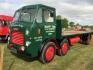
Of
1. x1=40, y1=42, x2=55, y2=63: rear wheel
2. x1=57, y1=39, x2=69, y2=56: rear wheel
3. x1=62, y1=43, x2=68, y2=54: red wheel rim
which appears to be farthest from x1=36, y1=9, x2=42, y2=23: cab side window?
x1=62, y1=43, x2=68, y2=54: red wheel rim

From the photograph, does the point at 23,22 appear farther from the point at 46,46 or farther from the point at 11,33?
the point at 46,46

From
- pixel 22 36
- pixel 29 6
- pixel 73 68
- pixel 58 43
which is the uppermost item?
pixel 29 6

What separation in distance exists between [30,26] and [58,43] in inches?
108

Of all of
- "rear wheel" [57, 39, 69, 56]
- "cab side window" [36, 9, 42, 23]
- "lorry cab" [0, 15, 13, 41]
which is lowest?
"rear wheel" [57, 39, 69, 56]

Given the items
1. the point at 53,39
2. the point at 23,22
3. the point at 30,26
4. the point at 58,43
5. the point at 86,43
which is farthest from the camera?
the point at 86,43

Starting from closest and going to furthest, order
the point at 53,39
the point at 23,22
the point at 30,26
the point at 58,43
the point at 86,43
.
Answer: the point at 30,26 < the point at 23,22 < the point at 53,39 < the point at 58,43 < the point at 86,43

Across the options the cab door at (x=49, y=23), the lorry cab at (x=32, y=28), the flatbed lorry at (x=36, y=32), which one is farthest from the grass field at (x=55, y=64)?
the cab door at (x=49, y=23)

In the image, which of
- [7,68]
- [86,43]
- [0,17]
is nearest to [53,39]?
[7,68]

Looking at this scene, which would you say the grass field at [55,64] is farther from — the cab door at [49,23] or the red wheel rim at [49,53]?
the cab door at [49,23]

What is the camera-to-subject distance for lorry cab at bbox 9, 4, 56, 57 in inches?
328

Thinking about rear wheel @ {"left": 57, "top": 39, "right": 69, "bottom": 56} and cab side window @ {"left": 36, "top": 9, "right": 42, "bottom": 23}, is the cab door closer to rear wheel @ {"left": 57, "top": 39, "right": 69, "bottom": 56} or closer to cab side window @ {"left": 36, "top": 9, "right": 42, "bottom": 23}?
cab side window @ {"left": 36, "top": 9, "right": 42, "bottom": 23}

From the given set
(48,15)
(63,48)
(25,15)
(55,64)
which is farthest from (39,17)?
(63,48)

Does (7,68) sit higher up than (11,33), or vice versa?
(11,33)

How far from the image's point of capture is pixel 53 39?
31.6ft
